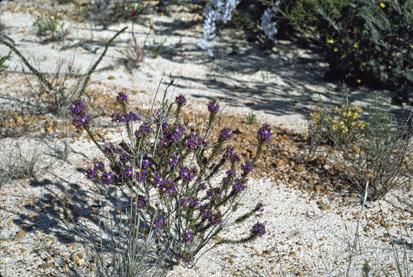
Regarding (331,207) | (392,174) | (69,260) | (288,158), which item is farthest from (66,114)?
(392,174)

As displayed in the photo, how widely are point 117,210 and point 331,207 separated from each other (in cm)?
169

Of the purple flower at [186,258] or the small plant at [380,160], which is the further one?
the small plant at [380,160]

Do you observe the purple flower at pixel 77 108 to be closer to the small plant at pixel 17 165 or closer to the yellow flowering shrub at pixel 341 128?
the small plant at pixel 17 165

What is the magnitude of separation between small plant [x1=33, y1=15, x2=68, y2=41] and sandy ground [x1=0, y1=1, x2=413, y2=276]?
0.43ft

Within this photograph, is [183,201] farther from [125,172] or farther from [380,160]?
[380,160]

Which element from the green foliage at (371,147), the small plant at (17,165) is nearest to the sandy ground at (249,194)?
the small plant at (17,165)

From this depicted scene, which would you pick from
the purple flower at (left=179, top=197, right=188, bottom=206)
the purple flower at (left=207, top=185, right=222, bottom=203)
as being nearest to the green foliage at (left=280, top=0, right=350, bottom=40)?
the purple flower at (left=207, top=185, right=222, bottom=203)

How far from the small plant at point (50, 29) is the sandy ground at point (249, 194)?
131 mm

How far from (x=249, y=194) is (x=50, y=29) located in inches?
165

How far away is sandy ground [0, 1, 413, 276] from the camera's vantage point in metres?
2.67

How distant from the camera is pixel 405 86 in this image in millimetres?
4613

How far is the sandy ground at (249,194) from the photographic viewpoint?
105 inches

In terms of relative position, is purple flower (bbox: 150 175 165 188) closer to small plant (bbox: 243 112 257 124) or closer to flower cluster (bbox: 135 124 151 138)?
flower cluster (bbox: 135 124 151 138)

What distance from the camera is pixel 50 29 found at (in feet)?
19.4
